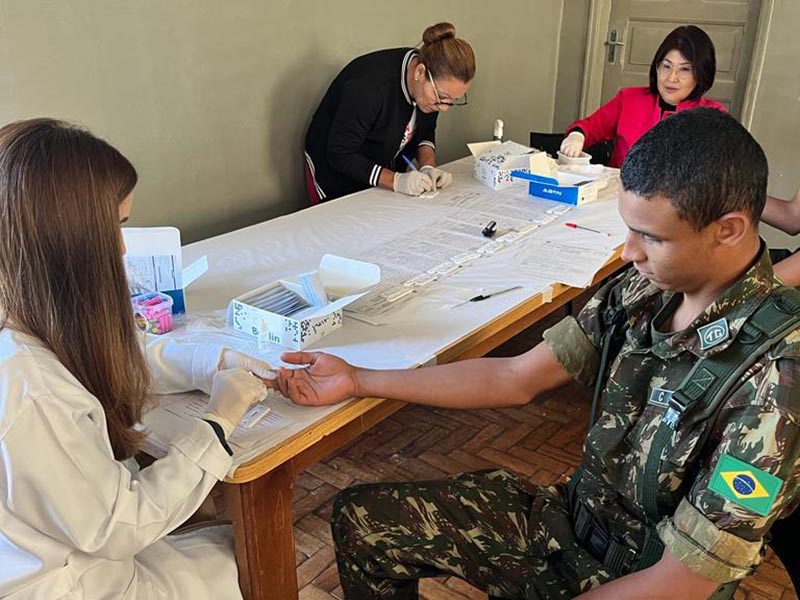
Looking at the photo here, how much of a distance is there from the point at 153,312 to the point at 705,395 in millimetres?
1009

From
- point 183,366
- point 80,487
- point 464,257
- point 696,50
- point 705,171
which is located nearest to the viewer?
point 80,487

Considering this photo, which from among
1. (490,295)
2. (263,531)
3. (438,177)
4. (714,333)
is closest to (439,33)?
(438,177)

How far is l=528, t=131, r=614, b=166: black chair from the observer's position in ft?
9.98

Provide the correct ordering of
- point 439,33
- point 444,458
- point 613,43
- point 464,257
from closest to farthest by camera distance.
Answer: point 464,257, point 444,458, point 439,33, point 613,43

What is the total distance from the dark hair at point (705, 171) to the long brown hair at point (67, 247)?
740mm

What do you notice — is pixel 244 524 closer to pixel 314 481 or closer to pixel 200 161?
pixel 314 481

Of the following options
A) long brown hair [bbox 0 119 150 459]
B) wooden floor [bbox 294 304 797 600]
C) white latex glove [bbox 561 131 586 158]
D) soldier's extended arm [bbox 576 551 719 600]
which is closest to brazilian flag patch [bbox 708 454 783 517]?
soldier's extended arm [bbox 576 551 719 600]

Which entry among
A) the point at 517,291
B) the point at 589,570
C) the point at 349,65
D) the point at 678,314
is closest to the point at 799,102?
the point at 349,65

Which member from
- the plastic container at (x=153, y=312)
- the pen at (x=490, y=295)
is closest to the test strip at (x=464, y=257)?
the pen at (x=490, y=295)

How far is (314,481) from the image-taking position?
2.20m

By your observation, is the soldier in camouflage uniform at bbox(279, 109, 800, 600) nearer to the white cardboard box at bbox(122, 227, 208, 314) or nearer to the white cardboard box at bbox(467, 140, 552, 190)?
the white cardboard box at bbox(122, 227, 208, 314)

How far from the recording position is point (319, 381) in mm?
1252

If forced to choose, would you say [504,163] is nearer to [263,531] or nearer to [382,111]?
[382,111]

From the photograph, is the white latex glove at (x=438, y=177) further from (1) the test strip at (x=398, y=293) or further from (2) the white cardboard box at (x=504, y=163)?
(1) the test strip at (x=398, y=293)
